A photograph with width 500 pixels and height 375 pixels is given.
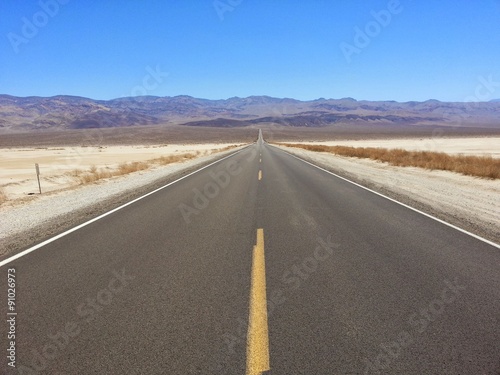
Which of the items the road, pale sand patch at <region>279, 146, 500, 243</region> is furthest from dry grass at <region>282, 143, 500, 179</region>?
the road

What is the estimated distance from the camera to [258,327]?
3.37 m

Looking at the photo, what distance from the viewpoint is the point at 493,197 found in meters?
11.3

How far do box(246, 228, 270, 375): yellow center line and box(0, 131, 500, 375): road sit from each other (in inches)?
0.6

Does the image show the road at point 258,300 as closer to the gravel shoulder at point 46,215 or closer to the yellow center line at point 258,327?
the yellow center line at point 258,327

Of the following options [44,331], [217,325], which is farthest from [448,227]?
[44,331]

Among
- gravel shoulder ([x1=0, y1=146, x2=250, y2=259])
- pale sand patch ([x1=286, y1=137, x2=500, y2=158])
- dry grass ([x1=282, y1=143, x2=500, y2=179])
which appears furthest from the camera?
pale sand patch ([x1=286, y1=137, x2=500, y2=158])

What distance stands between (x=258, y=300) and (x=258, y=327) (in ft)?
1.85

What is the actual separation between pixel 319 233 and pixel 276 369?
4.28 m

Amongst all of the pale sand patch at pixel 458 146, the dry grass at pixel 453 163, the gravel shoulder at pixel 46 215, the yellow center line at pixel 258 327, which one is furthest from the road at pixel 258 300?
the pale sand patch at pixel 458 146

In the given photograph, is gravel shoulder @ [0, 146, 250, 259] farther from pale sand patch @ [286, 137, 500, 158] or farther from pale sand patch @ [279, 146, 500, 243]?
pale sand patch @ [286, 137, 500, 158]

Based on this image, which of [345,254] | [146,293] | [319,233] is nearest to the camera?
[146,293]

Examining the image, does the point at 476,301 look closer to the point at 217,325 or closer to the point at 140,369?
the point at 217,325

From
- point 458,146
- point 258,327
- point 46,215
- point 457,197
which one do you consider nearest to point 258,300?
point 258,327

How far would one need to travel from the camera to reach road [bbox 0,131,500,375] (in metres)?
2.95
